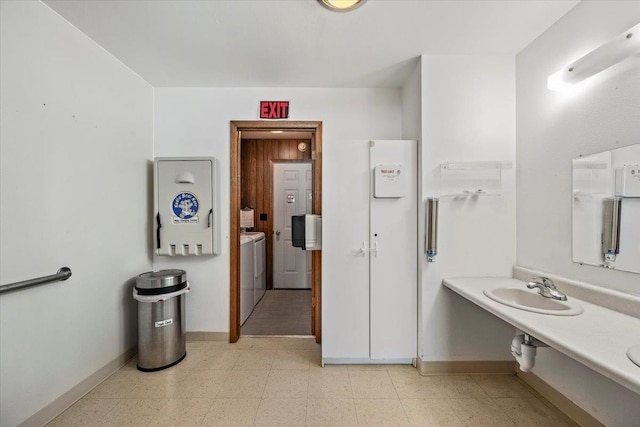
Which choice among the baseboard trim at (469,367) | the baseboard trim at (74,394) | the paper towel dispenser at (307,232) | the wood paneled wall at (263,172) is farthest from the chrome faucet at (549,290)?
the wood paneled wall at (263,172)

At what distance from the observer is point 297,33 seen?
180 centimetres

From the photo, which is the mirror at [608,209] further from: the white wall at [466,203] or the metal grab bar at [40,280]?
the metal grab bar at [40,280]

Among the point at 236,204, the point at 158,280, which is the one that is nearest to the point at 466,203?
the point at 236,204

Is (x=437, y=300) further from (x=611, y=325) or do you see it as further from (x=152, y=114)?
(x=152, y=114)

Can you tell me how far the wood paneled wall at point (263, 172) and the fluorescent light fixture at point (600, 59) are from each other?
3172 mm

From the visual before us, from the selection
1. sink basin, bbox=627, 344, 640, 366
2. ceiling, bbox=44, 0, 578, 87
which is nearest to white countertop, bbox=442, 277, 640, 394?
sink basin, bbox=627, 344, 640, 366

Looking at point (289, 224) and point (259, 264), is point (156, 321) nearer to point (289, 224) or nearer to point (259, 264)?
point (259, 264)

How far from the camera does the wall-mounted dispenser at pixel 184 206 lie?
2406 mm

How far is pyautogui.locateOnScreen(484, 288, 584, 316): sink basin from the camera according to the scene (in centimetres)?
132

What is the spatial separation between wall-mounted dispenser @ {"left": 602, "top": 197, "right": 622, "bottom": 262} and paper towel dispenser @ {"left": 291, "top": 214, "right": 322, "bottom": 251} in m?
1.82

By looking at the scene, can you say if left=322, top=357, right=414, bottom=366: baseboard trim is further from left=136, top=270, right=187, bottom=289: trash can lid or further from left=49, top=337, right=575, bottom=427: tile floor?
left=136, top=270, right=187, bottom=289: trash can lid

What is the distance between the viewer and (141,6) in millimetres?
1567

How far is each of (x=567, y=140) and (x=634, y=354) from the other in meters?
1.29

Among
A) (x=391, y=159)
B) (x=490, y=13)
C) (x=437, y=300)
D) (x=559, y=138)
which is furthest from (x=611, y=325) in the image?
(x=490, y=13)
